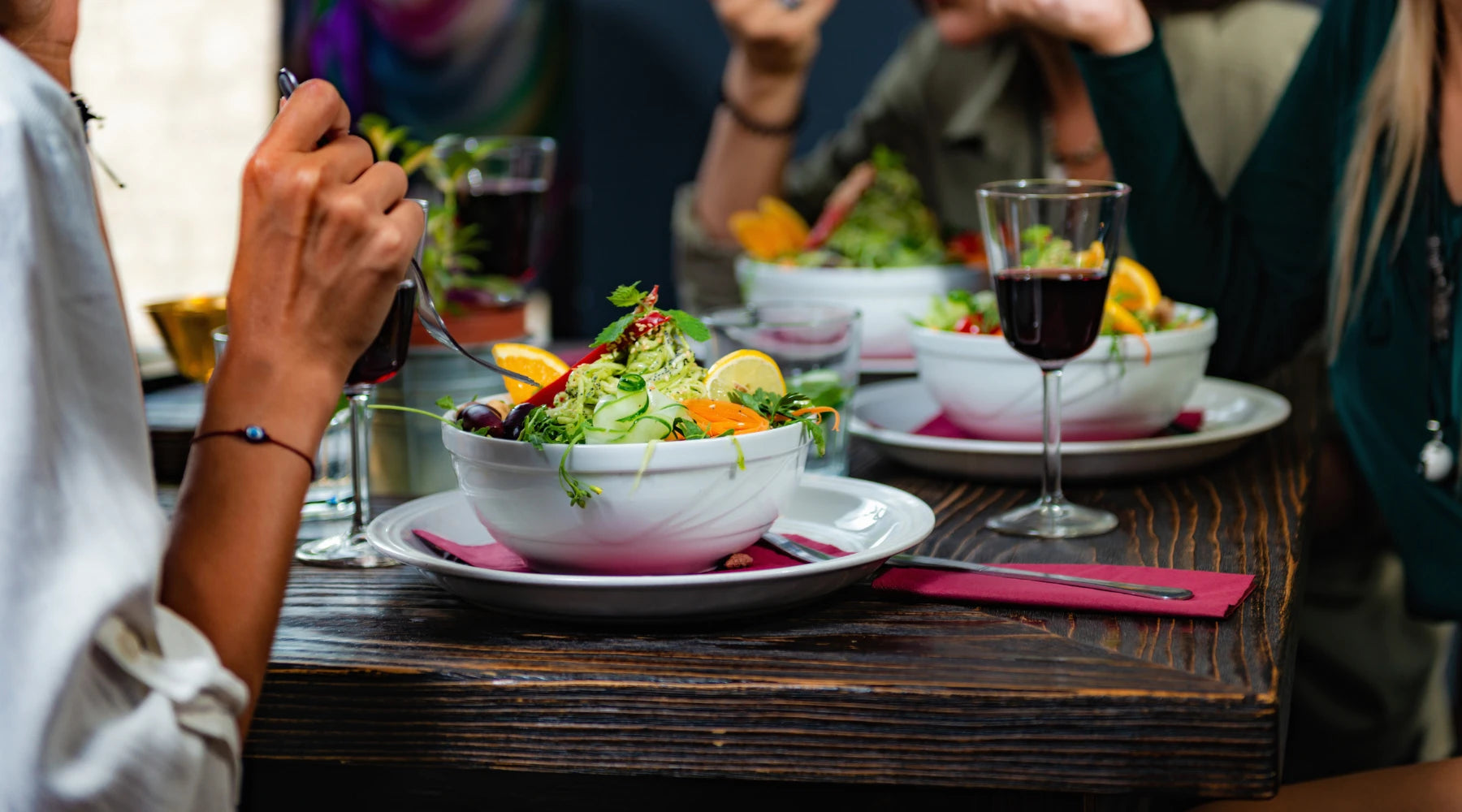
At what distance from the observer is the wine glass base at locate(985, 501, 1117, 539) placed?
1.08m

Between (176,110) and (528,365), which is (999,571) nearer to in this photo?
(528,365)

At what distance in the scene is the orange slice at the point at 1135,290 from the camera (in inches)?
52.8

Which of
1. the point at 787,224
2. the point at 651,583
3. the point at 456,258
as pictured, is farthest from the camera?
the point at 787,224

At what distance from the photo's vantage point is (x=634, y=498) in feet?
2.70

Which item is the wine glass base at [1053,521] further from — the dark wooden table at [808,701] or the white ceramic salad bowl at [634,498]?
the white ceramic salad bowl at [634,498]

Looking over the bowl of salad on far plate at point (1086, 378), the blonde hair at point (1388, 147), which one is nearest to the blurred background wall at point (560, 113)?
the blonde hair at point (1388, 147)

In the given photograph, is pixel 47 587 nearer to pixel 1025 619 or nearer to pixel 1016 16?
pixel 1025 619

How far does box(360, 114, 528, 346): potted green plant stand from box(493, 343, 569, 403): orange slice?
0.36 m

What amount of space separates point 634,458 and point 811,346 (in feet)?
1.47

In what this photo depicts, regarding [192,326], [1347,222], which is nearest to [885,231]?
[1347,222]

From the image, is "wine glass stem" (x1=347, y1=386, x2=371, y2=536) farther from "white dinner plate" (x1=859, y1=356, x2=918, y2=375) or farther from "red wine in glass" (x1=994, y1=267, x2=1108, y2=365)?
"white dinner plate" (x1=859, y1=356, x2=918, y2=375)

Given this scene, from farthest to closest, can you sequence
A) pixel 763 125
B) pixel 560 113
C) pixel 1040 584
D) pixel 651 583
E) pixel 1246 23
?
pixel 560 113, pixel 763 125, pixel 1246 23, pixel 1040 584, pixel 651 583

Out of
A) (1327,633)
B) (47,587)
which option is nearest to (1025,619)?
(47,587)

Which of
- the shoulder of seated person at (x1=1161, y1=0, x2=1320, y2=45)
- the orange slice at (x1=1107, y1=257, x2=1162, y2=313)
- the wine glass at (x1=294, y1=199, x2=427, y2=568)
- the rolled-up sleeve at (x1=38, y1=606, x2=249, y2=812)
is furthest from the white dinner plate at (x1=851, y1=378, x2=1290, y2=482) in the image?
the shoulder of seated person at (x1=1161, y1=0, x2=1320, y2=45)
